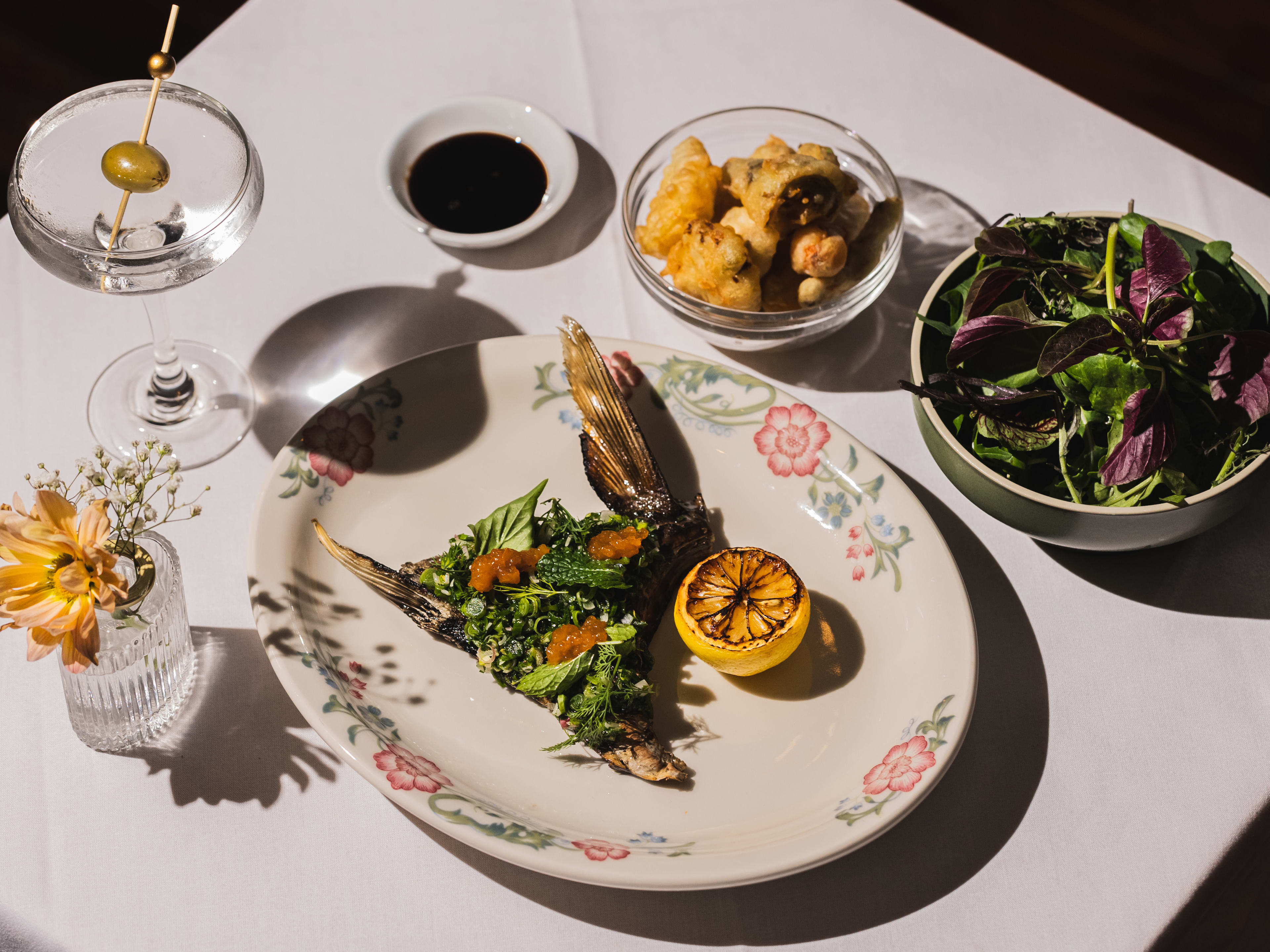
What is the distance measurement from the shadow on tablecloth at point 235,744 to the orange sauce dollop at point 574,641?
30 cm

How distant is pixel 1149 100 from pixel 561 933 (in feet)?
8.90

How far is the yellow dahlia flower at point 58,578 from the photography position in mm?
854

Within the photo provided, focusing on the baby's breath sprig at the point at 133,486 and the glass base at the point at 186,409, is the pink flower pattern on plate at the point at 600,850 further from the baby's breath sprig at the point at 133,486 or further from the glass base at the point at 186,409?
the glass base at the point at 186,409

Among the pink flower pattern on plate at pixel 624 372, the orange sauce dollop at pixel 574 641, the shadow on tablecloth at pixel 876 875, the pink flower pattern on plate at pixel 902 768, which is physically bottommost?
the shadow on tablecloth at pixel 876 875

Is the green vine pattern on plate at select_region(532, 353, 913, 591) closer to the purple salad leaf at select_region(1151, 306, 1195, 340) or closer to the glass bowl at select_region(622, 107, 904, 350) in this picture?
the glass bowl at select_region(622, 107, 904, 350)

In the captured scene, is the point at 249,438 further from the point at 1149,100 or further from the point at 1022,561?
the point at 1149,100

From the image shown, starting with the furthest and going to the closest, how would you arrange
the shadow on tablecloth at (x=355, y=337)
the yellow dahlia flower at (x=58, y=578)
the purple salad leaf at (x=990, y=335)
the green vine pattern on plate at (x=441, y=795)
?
1. the shadow on tablecloth at (x=355, y=337)
2. the purple salad leaf at (x=990, y=335)
3. the green vine pattern on plate at (x=441, y=795)
4. the yellow dahlia flower at (x=58, y=578)

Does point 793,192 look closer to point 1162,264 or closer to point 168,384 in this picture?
point 1162,264

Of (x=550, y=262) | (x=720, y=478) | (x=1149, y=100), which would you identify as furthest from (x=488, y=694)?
(x=1149, y=100)

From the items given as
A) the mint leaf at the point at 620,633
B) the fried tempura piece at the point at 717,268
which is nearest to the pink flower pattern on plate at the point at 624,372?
the fried tempura piece at the point at 717,268

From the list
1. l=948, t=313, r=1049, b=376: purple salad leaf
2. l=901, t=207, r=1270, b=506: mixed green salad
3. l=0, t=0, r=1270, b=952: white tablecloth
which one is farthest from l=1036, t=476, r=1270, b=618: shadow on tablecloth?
l=948, t=313, r=1049, b=376: purple salad leaf

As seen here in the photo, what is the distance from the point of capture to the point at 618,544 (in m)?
1.04

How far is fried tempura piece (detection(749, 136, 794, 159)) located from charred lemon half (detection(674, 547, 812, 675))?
513mm

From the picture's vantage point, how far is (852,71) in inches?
61.1
